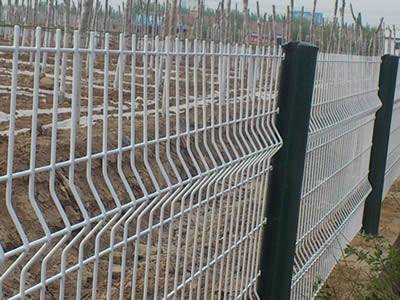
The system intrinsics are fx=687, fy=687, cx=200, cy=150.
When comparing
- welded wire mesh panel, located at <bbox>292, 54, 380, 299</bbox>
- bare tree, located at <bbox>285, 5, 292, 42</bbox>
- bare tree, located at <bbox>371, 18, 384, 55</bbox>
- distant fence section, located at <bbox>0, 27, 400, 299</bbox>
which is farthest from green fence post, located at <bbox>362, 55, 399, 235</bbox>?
bare tree, located at <bbox>371, 18, 384, 55</bbox>

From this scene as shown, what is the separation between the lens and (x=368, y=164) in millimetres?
6605

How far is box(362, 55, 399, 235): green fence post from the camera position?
636cm

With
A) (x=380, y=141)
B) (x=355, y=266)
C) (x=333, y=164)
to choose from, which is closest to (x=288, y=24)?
(x=380, y=141)

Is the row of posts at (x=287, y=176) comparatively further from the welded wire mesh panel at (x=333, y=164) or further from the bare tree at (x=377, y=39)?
the bare tree at (x=377, y=39)

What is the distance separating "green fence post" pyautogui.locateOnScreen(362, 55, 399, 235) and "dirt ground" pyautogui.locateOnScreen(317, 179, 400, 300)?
0.69 feet

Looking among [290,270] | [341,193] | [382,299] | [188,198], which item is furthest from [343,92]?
[188,198]

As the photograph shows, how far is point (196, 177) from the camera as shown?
2.39 meters

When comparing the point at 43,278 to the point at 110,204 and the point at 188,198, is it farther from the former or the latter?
the point at 110,204

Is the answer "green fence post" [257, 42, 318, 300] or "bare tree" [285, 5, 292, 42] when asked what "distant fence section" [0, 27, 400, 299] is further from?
"bare tree" [285, 5, 292, 42]

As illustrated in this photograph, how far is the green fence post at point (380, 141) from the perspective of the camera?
6363 mm

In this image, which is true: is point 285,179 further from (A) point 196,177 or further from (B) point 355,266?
(B) point 355,266

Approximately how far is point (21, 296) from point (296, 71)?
2.16m

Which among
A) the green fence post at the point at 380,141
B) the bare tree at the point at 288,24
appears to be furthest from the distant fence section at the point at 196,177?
the bare tree at the point at 288,24

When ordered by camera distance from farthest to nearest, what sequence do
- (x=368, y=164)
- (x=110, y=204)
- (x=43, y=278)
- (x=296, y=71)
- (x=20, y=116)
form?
1. (x=20, y=116)
2. (x=368, y=164)
3. (x=110, y=204)
4. (x=296, y=71)
5. (x=43, y=278)
